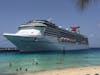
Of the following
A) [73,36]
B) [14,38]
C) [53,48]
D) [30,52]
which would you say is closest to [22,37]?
[14,38]

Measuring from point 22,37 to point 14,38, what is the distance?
286cm

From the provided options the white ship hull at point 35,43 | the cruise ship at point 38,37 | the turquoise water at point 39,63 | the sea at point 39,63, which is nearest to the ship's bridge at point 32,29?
the cruise ship at point 38,37

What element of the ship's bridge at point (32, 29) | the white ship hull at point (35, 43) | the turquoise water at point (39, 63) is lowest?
the turquoise water at point (39, 63)

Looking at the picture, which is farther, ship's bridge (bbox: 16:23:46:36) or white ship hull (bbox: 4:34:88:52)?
white ship hull (bbox: 4:34:88:52)

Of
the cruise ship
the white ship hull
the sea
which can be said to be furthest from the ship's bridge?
the sea

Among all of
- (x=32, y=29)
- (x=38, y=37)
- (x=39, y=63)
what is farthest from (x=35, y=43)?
(x=39, y=63)

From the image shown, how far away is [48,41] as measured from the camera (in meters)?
68.1

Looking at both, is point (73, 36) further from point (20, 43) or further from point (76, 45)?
point (20, 43)

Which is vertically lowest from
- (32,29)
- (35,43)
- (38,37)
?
(35,43)

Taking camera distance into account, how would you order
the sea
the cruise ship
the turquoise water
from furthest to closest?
the cruise ship < the turquoise water < the sea

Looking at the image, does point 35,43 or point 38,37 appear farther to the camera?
point 35,43

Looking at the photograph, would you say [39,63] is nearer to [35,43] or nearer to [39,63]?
[39,63]

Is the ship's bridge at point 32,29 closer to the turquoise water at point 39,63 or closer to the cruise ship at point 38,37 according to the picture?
the cruise ship at point 38,37

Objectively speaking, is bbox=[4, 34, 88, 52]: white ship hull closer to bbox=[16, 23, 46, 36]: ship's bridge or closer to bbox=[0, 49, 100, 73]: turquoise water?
bbox=[16, 23, 46, 36]: ship's bridge
